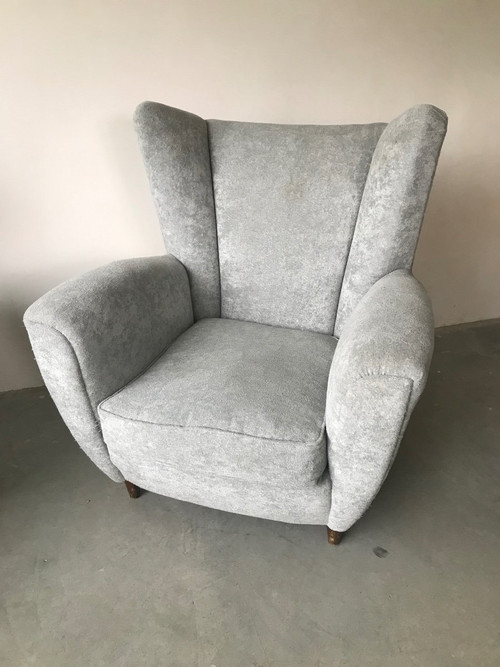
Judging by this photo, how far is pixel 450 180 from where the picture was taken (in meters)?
1.72

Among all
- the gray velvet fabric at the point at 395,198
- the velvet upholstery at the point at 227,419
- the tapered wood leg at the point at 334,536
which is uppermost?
the gray velvet fabric at the point at 395,198

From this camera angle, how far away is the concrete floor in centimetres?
85

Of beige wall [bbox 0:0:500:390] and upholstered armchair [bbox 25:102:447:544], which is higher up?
beige wall [bbox 0:0:500:390]

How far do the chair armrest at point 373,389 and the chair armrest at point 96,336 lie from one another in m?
0.51

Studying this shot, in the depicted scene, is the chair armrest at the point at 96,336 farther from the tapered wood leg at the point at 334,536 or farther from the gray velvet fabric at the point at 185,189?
the tapered wood leg at the point at 334,536

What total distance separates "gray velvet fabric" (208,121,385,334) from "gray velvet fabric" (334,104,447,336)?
7cm

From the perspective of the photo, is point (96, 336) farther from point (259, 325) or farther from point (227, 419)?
point (259, 325)

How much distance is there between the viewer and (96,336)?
92 cm

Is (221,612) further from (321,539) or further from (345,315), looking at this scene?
(345,315)

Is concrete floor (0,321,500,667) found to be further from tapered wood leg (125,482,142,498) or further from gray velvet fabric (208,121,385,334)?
gray velvet fabric (208,121,385,334)

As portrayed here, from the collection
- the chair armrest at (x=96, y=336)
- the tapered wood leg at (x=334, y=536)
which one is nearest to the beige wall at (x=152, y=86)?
the chair armrest at (x=96, y=336)

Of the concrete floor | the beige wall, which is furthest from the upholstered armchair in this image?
the beige wall

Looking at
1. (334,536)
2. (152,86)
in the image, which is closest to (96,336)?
(334,536)

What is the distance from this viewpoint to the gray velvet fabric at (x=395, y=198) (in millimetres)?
952
